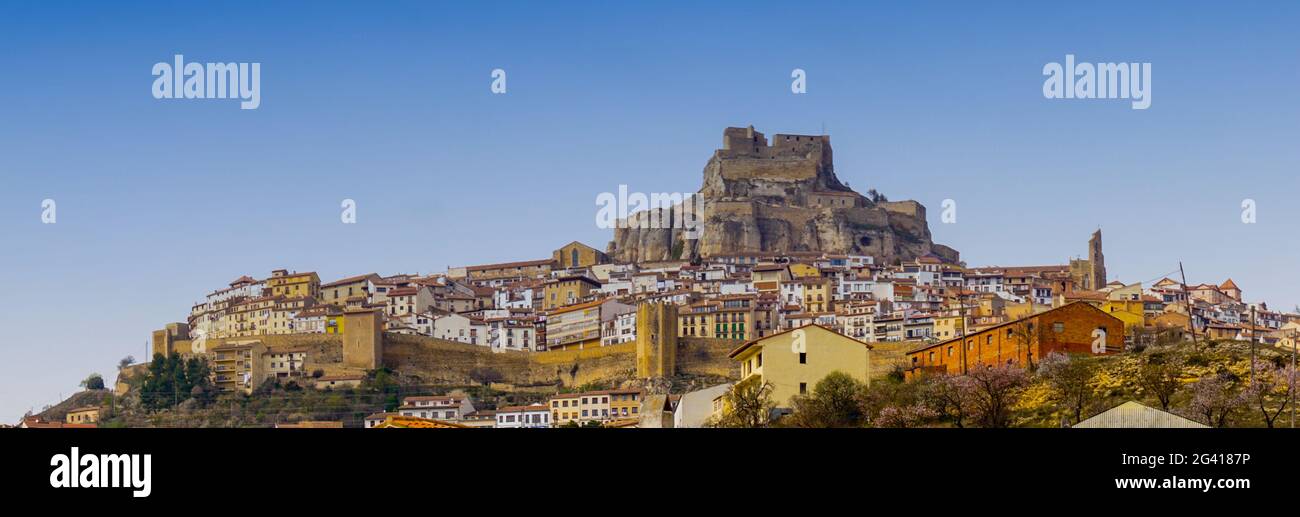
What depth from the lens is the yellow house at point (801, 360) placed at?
32688 millimetres

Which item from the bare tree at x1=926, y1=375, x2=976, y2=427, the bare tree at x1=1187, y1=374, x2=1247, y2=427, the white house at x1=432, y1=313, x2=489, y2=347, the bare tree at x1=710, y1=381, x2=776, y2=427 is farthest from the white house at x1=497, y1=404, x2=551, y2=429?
the bare tree at x1=1187, y1=374, x2=1247, y2=427

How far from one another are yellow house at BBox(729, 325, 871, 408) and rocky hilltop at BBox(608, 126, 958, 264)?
57792 mm

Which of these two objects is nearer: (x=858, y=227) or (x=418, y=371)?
(x=418, y=371)

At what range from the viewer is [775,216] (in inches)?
3792

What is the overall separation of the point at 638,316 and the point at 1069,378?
130ft

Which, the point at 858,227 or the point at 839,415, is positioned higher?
the point at 858,227

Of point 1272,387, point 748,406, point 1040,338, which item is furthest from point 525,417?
point 1272,387

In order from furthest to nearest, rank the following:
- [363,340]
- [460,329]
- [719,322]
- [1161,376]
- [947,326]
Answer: [460,329] → [719,322] → [363,340] → [947,326] → [1161,376]

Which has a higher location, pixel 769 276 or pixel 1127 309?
pixel 769 276

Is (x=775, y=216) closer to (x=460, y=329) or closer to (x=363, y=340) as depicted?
(x=460, y=329)
